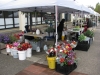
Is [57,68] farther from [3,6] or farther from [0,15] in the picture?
[0,15]

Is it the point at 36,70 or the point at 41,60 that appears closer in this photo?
the point at 36,70

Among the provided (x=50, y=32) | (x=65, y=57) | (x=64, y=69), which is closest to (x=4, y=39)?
(x=50, y=32)

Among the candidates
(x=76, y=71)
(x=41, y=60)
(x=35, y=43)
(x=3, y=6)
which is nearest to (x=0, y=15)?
(x=35, y=43)

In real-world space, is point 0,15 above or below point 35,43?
above

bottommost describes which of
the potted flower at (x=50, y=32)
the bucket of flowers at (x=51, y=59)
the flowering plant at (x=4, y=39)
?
the bucket of flowers at (x=51, y=59)

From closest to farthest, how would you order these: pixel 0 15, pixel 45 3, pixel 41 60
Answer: pixel 45 3, pixel 41 60, pixel 0 15

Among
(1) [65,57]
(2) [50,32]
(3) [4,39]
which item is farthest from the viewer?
(2) [50,32]

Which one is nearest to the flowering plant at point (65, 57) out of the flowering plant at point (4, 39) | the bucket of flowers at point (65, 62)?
the bucket of flowers at point (65, 62)

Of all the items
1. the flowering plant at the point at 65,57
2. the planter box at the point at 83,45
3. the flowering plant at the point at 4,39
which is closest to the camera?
the flowering plant at the point at 65,57

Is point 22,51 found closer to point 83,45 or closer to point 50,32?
point 83,45

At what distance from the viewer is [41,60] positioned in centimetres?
480

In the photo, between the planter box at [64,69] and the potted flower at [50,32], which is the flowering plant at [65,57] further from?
the potted flower at [50,32]

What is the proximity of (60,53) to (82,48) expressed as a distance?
2377 millimetres

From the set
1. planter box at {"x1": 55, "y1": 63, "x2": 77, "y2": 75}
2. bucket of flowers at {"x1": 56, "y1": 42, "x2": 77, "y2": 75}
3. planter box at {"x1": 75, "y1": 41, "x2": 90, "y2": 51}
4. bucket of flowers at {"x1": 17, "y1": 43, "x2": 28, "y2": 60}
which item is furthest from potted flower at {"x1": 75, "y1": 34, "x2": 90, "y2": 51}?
bucket of flowers at {"x1": 17, "y1": 43, "x2": 28, "y2": 60}
